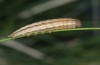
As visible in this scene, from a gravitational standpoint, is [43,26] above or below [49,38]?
below

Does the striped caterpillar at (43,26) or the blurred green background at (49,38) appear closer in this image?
the striped caterpillar at (43,26)

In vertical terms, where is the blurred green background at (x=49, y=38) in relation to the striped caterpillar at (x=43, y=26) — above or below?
above

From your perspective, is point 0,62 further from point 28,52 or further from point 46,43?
point 46,43

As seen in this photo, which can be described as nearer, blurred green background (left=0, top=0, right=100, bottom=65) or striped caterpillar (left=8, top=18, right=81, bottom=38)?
striped caterpillar (left=8, top=18, right=81, bottom=38)

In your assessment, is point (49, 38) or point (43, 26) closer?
point (43, 26)
